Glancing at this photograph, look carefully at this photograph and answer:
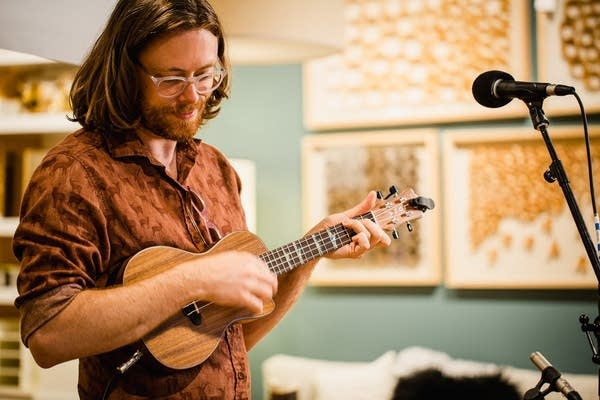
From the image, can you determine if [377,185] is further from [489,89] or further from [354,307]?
[489,89]

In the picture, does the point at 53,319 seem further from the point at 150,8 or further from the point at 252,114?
the point at 252,114

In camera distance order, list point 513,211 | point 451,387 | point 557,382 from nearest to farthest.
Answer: point 557,382 → point 451,387 → point 513,211

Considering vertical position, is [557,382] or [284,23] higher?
[284,23]

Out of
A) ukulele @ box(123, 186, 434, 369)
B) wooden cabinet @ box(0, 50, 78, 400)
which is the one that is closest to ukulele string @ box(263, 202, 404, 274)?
ukulele @ box(123, 186, 434, 369)

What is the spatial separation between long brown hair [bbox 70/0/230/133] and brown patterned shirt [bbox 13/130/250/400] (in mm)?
46

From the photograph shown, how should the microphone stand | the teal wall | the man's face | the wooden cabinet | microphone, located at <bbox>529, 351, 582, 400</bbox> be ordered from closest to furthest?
microphone, located at <bbox>529, 351, 582, 400</bbox> → the microphone stand → the man's face → the teal wall → the wooden cabinet

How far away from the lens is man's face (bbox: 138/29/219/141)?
1407 millimetres

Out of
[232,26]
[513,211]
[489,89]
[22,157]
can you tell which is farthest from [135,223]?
[22,157]

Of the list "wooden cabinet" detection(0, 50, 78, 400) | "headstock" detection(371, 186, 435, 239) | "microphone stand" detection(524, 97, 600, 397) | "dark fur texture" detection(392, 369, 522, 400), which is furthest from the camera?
"wooden cabinet" detection(0, 50, 78, 400)

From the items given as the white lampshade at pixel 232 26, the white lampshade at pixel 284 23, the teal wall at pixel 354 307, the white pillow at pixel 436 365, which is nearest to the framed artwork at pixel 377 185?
the teal wall at pixel 354 307

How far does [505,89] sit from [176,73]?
697 mm

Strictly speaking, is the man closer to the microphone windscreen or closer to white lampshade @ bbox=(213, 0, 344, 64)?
white lampshade @ bbox=(213, 0, 344, 64)

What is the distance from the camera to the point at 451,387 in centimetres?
248

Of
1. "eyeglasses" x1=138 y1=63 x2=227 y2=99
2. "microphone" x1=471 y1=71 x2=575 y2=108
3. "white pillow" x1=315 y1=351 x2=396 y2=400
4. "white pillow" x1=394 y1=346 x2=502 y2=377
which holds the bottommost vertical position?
"white pillow" x1=315 y1=351 x2=396 y2=400
